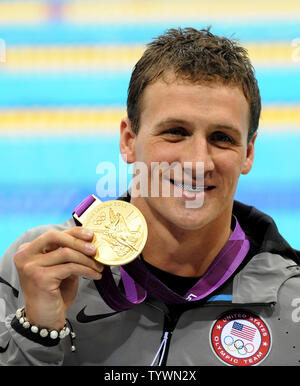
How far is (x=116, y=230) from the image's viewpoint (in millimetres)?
1641

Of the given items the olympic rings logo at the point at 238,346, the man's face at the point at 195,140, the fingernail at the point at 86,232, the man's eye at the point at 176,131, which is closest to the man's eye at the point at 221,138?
the man's face at the point at 195,140

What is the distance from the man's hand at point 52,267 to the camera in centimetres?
153

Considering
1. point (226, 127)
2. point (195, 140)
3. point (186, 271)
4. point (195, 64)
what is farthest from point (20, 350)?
point (195, 64)

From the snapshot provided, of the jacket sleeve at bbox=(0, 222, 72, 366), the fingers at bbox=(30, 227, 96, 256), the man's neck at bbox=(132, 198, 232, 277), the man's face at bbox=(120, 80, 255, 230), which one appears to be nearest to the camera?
the fingers at bbox=(30, 227, 96, 256)

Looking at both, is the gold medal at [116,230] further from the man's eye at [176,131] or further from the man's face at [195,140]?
the man's eye at [176,131]

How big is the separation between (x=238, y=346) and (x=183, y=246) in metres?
0.41

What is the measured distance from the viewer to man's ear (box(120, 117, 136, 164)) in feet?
6.57

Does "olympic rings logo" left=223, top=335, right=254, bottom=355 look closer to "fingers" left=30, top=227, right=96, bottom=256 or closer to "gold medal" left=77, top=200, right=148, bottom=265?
"gold medal" left=77, top=200, right=148, bottom=265

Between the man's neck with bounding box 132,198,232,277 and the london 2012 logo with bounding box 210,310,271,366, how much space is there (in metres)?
0.22

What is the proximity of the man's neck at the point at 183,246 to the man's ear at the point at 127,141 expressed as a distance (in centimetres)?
24

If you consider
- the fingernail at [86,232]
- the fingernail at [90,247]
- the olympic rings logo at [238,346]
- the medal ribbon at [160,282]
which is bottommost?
the olympic rings logo at [238,346]

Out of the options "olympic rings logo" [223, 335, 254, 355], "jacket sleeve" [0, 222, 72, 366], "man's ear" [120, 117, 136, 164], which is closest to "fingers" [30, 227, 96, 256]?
"jacket sleeve" [0, 222, 72, 366]

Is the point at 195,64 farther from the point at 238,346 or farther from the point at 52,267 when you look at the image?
the point at 238,346

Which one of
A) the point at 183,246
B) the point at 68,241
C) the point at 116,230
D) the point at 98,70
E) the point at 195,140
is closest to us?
the point at 68,241
